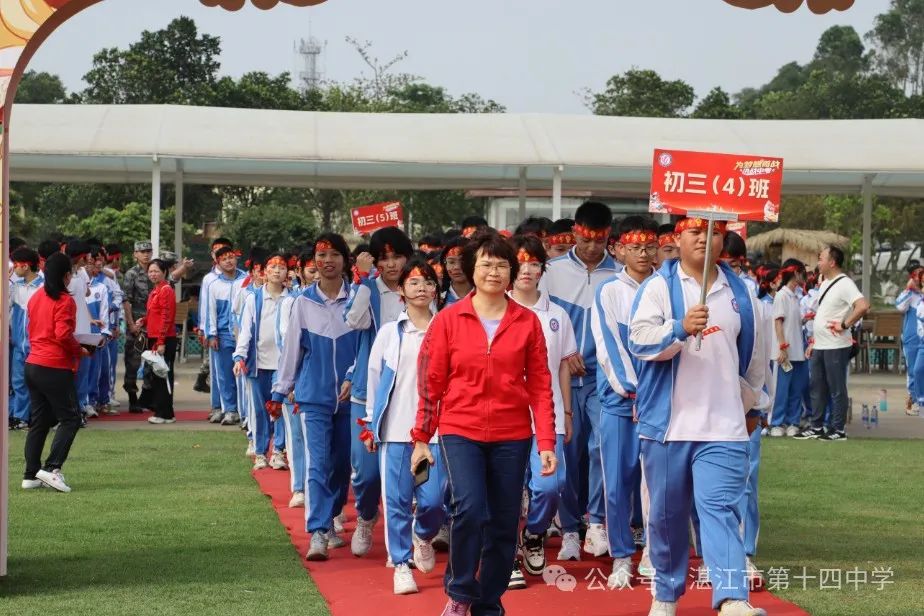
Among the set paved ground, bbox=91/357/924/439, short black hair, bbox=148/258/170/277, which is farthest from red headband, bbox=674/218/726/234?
short black hair, bbox=148/258/170/277

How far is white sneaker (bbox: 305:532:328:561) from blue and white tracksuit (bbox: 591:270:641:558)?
1.86 m

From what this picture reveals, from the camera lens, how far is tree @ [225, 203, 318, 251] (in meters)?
37.9

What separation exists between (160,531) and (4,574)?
6.56 ft

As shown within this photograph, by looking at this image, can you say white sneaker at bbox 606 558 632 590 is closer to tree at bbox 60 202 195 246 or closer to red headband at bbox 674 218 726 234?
red headband at bbox 674 218 726 234

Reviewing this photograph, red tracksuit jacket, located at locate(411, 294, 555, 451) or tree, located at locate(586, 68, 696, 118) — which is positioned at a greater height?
tree, located at locate(586, 68, 696, 118)

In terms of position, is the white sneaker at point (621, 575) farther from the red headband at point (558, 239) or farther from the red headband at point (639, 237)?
the red headband at point (558, 239)

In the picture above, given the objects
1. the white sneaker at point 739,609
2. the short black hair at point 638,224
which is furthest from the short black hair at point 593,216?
the white sneaker at point 739,609

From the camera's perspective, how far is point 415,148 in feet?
75.5

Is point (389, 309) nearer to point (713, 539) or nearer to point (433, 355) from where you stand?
point (433, 355)

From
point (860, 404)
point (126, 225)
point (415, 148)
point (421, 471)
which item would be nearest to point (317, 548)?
point (421, 471)

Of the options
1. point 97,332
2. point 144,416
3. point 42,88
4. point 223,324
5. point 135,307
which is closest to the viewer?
point 223,324

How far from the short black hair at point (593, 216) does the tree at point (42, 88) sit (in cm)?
5814

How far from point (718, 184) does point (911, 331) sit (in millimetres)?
14928

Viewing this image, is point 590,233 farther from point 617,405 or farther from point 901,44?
point 901,44
